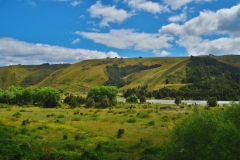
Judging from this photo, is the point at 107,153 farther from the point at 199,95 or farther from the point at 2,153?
the point at 199,95

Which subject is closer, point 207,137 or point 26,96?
point 207,137

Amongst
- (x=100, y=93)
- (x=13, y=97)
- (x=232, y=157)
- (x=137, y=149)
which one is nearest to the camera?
(x=232, y=157)

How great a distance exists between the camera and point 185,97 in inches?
7121

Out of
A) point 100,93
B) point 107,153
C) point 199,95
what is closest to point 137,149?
point 107,153

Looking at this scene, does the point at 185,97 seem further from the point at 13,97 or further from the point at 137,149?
the point at 137,149

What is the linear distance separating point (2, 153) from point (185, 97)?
164836 mm

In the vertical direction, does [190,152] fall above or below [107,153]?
above

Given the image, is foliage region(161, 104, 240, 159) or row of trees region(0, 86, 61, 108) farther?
row of trees region(0, 86, 61, 108)

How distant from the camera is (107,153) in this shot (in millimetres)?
35562

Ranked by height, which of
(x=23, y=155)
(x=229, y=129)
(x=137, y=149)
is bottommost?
(x=137, y=149)

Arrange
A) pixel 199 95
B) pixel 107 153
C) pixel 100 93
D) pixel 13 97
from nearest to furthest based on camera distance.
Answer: pixel 107 153, pixel 13 97, pixel 100 93, pixel 199 95

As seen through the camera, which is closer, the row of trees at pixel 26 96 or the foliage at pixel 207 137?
the foliage at pixel 207 137

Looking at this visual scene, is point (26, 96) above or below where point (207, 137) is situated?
above

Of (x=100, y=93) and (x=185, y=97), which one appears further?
(x=185, y=97)
